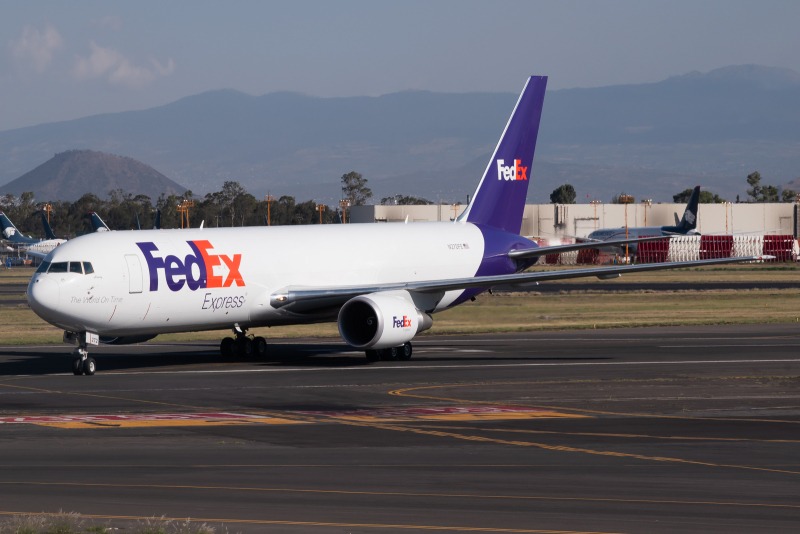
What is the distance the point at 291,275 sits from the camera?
32.7 metres

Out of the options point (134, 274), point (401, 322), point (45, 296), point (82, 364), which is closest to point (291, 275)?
point (401, 322)

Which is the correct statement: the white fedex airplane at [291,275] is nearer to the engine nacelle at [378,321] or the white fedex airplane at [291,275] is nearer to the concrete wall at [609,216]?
the engine nacelle at [378,321]

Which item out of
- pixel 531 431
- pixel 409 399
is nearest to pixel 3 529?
pixel 531 431

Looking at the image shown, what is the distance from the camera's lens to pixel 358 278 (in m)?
34.7

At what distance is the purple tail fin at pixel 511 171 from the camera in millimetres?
39875

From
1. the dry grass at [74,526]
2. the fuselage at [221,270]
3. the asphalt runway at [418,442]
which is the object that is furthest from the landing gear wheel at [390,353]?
the dry grass at [74,526]

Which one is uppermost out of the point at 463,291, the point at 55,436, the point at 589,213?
the point at 589,213

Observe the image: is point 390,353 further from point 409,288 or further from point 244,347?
point 244,347

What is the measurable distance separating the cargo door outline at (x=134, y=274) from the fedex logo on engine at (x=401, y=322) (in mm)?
7789

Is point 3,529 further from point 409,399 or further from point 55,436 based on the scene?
point 409,399

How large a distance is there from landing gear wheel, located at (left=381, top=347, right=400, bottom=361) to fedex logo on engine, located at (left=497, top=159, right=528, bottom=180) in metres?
10.2

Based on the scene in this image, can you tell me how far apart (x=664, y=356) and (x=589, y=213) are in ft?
454

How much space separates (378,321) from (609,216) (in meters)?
145

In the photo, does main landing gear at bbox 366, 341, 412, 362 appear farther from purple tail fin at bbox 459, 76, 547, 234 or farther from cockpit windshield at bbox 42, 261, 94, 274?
cockpit windshield at bbox 42, 261, 94, 274
